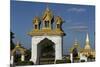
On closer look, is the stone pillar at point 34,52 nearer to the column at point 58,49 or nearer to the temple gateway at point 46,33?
the temple gateway at point 46,33

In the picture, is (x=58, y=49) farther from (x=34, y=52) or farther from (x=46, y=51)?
(x=34, y=52)

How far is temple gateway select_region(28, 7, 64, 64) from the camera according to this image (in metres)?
4.23

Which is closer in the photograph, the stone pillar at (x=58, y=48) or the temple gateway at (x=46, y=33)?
the temple gateway at (x=46, y=33)

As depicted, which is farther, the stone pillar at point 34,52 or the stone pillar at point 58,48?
the stone pillar at point 58,48

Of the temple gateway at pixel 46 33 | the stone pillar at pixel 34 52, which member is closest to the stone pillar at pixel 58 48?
the temple gateway at pixel 46 33

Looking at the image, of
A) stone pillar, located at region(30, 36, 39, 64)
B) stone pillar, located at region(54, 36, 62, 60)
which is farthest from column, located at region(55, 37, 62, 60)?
stone pillar, located at region(30, 36, 39, 64)

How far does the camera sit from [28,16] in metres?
4.20

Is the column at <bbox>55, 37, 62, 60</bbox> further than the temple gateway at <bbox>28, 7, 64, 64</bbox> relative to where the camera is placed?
Yes

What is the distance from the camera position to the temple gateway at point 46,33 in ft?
13.9

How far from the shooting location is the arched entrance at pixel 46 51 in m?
4.29

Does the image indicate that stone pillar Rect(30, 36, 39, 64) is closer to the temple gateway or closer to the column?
the temple gateway
